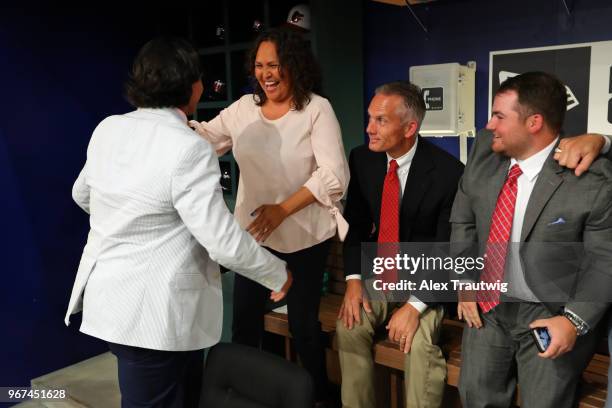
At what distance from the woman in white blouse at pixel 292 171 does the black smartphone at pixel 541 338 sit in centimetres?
69

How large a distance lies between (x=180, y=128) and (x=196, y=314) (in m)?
0.50

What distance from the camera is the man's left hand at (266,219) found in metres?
1.86

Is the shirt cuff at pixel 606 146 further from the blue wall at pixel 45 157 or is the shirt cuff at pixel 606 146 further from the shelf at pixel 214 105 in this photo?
the blue wall at pixel 45 157

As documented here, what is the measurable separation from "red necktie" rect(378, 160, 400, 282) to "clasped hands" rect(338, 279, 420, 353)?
0.57 feet

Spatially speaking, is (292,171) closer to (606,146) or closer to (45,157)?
(606,146)

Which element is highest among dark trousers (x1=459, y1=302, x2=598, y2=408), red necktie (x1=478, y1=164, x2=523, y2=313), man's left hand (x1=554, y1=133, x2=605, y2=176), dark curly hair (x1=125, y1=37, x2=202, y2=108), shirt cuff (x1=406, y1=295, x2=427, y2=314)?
dark curly hair (x1=125, y1=37, x2=202, y2=108)

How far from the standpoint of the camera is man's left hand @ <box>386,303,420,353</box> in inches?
77.0

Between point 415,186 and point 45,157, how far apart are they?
74.9 inches

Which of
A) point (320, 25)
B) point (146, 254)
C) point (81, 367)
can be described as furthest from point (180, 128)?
point (81, 367)

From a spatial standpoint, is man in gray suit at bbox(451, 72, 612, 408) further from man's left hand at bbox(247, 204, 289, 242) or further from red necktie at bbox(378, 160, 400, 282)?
man's left hand at bbox(247, 204, 289, 242)

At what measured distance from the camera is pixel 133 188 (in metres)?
1.43

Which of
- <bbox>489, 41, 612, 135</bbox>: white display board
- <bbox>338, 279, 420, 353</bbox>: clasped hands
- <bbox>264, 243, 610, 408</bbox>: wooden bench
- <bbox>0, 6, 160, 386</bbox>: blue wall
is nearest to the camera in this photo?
<bbox>264, 243, 610, 408</bbox>: wooden bench

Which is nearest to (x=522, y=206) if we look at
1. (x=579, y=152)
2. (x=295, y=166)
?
(x=579, y=152)

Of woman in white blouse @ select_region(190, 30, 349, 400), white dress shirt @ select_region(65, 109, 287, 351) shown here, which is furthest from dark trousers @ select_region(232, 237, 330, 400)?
white dress shirt @ select_region(65, 109, 287, 351)
